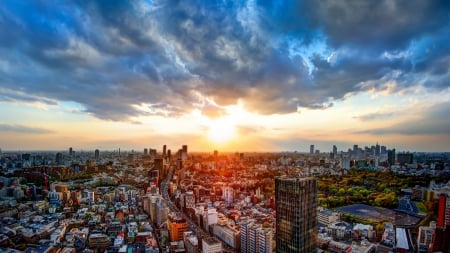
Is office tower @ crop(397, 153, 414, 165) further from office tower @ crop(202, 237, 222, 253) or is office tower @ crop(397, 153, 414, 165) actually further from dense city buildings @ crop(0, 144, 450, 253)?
office tower @ crop(202, 237, 222, 253)

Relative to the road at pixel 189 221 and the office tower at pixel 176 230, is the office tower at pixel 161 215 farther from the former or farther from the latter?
the office tower at pixel 176 230

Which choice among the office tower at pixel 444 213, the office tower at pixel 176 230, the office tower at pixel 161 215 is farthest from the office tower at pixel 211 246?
the office tower at pixel 444 213

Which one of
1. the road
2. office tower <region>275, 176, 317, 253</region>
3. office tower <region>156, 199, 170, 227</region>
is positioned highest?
office tower <region>275, 176, 317, 253</region>

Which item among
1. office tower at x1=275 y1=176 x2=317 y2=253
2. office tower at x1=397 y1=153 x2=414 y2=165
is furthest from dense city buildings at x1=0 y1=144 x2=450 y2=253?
office tower at x1=397 y1=153 x2=414 y2=165

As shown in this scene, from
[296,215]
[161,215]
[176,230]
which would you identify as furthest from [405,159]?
[296,215]

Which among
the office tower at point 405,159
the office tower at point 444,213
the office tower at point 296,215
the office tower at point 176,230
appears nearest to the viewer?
the office tower at point 296,215

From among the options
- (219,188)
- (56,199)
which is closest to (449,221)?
(219,188)

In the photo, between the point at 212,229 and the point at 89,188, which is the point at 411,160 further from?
the point at 89,188

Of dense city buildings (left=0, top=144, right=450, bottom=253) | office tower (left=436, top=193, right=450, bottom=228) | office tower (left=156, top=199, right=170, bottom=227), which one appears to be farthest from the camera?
office tower (left=156, top=199, right=170, bottom=227)

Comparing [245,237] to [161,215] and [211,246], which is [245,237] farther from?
[161,215]
